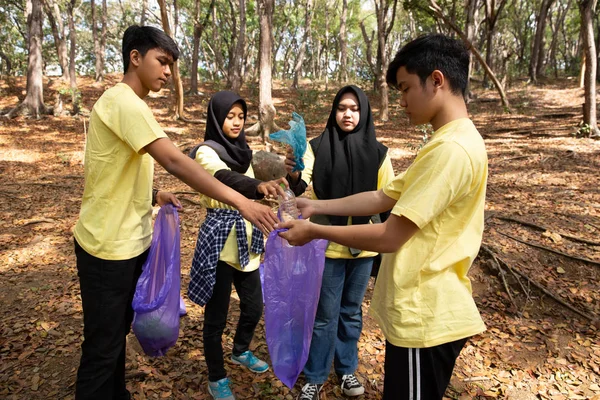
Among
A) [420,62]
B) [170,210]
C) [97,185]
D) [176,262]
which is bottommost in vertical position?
[176,262]

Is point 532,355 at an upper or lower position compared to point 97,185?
lower

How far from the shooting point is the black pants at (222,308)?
7.97 ft

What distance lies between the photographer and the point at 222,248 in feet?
7.80

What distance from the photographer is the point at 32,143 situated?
10133mm

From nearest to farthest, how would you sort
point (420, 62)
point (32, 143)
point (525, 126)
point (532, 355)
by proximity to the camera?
1. point (420, 62)
2. point (532, 355)
3. point (32, 143)
4. point (525, 126)

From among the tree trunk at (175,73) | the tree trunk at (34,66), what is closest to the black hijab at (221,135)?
the tree trunk at (175,73)

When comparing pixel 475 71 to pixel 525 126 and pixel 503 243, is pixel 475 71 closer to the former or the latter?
pixel 525 126

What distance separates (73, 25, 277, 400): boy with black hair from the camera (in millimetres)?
1749

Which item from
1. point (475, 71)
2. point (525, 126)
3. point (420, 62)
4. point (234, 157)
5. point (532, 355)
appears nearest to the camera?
point (420, 62)

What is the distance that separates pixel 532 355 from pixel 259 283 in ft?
7.22

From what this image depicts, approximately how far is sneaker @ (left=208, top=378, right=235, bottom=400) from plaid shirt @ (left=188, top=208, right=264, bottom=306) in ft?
1.81

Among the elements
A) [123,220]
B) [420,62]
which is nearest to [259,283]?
[123,220]

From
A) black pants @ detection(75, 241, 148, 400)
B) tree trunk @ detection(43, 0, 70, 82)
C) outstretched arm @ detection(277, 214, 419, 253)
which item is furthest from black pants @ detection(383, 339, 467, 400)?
tree trunk @ detection(43, 0, 70, 82)

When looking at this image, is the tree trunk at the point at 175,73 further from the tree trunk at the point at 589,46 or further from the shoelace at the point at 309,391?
the tree trunk at the point at 589,46
